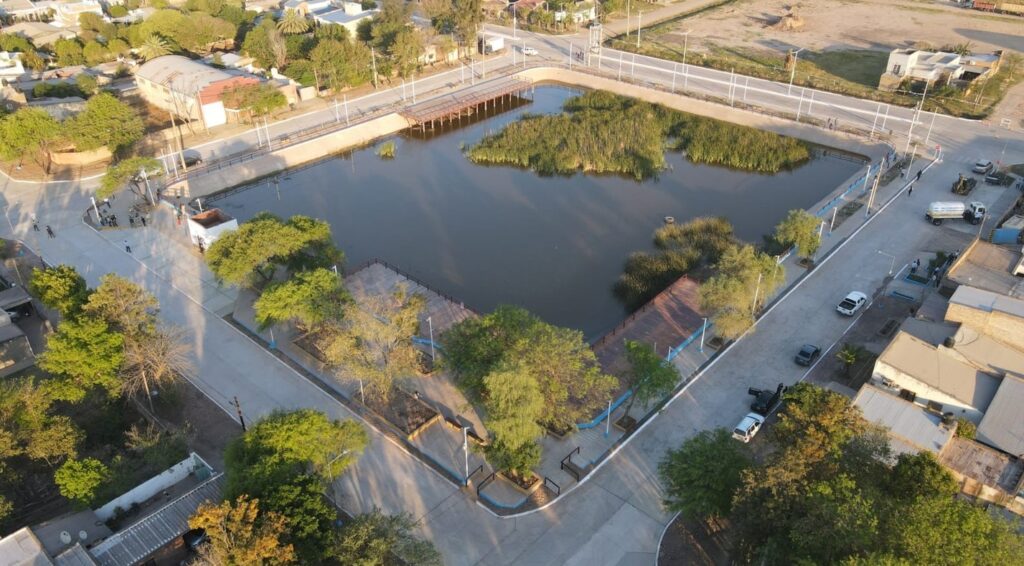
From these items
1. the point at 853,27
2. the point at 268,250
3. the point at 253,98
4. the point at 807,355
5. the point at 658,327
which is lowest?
the point at 658,327

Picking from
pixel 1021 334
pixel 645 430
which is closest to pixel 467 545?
pixel 645 430

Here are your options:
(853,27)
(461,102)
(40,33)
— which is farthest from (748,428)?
(40,33)

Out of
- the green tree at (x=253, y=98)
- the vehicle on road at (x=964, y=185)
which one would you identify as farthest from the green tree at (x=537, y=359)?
the green tree at (x=253, y=98)

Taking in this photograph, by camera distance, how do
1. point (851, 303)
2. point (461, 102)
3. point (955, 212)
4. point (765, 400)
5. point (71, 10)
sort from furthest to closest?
1. point (71, 10)
2. point (461, 102)
3. point (955, 212)
4. point (851, 303)
5. point (765, 400)

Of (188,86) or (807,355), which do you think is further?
(188,86)

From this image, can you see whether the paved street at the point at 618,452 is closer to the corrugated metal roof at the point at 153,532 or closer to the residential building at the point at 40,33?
the corrugated metal roof at the point at 153,532

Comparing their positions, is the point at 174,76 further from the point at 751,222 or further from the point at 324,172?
the point at 751,222

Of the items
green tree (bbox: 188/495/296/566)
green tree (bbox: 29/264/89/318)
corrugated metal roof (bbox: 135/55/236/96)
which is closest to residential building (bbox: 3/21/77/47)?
corrugated metal roof (bbox: 135/55/236/96)

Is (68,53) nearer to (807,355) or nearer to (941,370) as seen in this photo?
(807,355)
